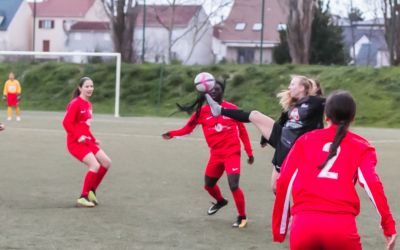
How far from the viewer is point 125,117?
90.6ft

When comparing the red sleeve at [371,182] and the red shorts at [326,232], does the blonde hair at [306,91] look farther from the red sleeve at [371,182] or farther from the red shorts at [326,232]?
the red shorts at [326,232]

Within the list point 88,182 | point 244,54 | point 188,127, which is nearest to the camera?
point 188,127

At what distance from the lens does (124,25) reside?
35906mm

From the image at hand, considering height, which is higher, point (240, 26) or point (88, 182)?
point (240, 26)

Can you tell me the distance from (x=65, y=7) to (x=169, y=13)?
25.9m

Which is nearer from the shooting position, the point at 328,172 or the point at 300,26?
the point at 328,172

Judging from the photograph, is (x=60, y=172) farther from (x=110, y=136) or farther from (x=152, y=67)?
(x=152, y=67)

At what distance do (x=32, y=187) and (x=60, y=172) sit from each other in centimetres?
160

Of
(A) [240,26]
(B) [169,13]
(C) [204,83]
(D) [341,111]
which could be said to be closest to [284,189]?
(D) [341,111]

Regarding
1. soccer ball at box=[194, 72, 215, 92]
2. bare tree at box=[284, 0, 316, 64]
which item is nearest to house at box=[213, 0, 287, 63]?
bare tree at box=[284, 0, 316, 64]

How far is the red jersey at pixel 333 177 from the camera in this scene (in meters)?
3.93

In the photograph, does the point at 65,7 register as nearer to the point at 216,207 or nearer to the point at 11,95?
the point at 11,95

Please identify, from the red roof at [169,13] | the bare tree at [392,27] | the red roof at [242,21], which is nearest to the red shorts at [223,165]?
the bare tree at [392,27]

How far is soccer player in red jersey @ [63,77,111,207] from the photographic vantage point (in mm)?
9117
